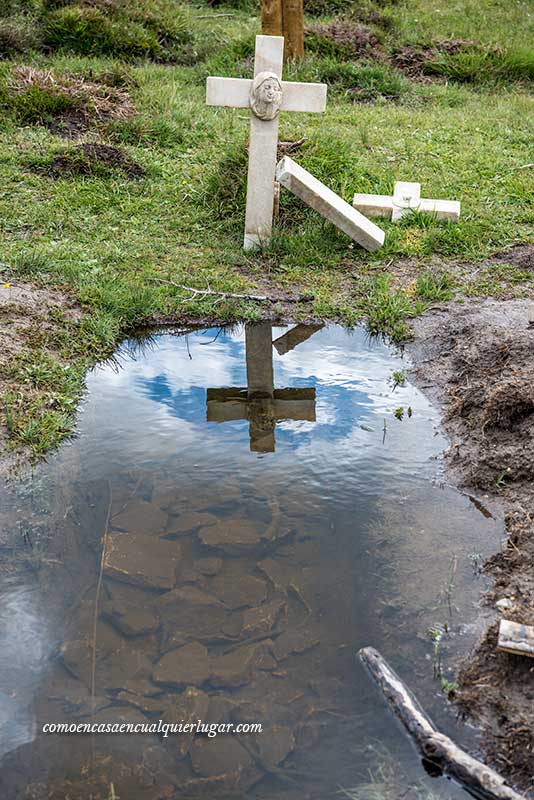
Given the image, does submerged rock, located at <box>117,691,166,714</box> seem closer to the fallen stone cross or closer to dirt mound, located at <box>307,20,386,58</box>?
the fallen stone cross

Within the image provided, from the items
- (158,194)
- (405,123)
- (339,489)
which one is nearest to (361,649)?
(339,489)

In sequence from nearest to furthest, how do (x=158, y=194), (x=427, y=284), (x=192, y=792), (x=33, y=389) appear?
(x=192, y=792), (x=33, y=389), (x=427, y=284), (x=158, y=194)

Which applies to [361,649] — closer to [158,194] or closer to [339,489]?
[339,489]

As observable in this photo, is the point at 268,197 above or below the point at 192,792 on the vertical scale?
above

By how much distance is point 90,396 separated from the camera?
511cm

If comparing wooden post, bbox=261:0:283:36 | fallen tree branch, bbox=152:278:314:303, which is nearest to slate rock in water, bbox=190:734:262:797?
fallen tree branch, bbox=152:278:314:303

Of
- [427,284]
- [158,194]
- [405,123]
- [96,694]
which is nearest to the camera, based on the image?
[96,694]

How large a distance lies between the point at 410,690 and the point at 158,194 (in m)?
6.00

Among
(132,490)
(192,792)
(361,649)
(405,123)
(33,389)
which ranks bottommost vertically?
(192,792)

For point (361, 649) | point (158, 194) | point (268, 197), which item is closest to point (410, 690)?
point (361, 649)

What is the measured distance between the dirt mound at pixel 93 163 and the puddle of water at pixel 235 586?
3631 mm

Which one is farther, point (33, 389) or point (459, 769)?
point (33, 389)

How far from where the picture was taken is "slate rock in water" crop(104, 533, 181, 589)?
361cm

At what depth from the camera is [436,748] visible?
2.79m
